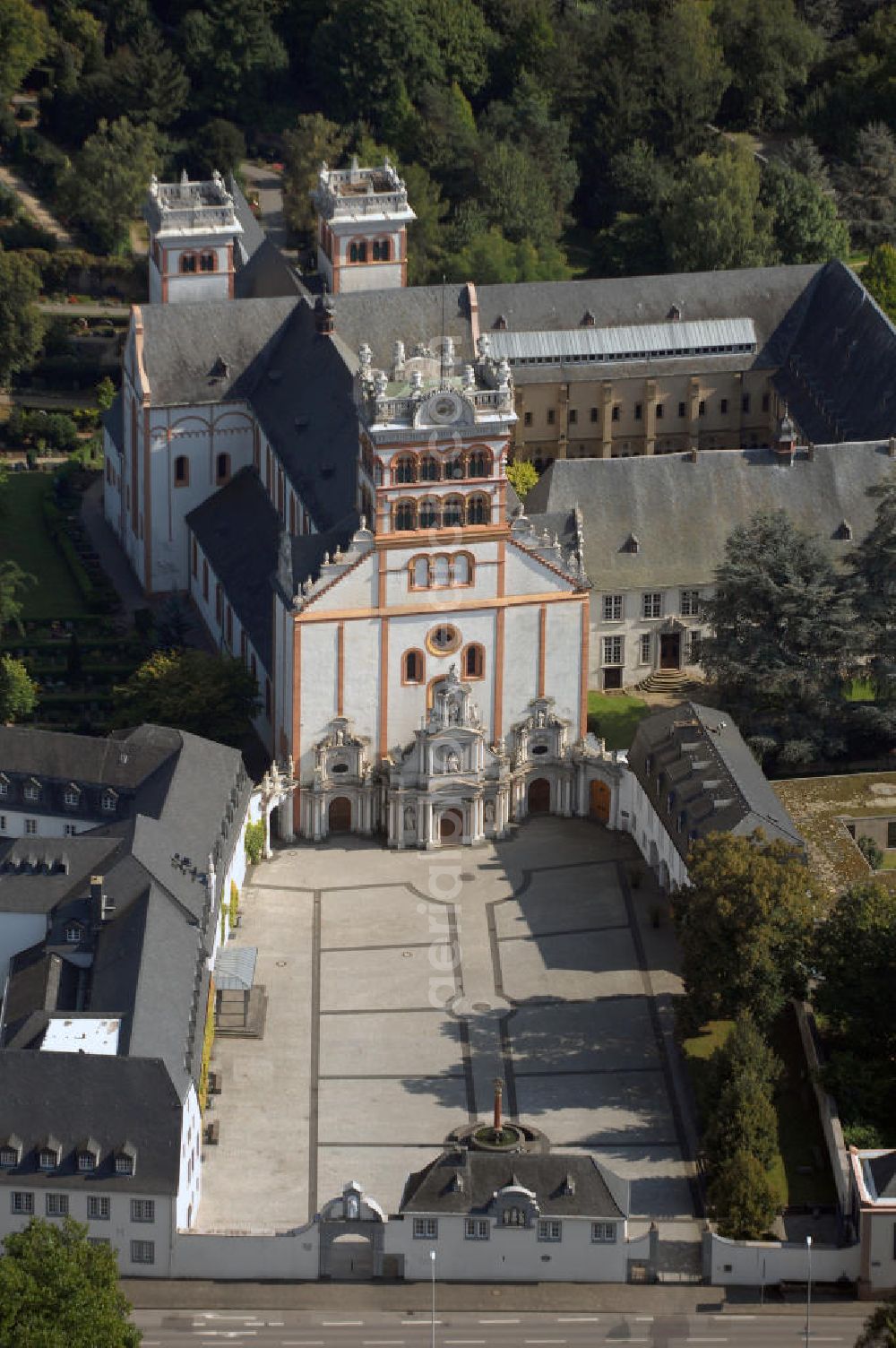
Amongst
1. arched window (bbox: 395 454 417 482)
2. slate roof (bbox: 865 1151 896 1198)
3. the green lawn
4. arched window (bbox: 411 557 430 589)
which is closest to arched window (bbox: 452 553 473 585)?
arched window (bbox: 411 557 430 589)

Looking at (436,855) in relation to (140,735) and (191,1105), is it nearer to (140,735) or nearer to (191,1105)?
(140,735)

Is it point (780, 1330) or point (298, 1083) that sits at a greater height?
point (298, 1083)

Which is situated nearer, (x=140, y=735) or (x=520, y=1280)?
(x=520, y=1280)

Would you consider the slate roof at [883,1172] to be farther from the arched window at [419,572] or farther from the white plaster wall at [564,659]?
the arched window at [419,572]

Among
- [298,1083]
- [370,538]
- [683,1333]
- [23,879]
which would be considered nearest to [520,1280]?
[683,1333]

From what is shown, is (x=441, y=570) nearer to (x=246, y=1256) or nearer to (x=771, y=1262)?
(x=246, y=1256)

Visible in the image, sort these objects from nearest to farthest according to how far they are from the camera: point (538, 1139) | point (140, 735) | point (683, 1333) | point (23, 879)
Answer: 1. point (683, 1333)
2. point (538, 1139)
3. point (23, 879)
4. point (140, 735)

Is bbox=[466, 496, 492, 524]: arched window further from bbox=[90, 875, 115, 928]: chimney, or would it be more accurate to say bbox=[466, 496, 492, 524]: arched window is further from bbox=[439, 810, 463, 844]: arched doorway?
bbox=[90, 875, 115, 928]: chimney
